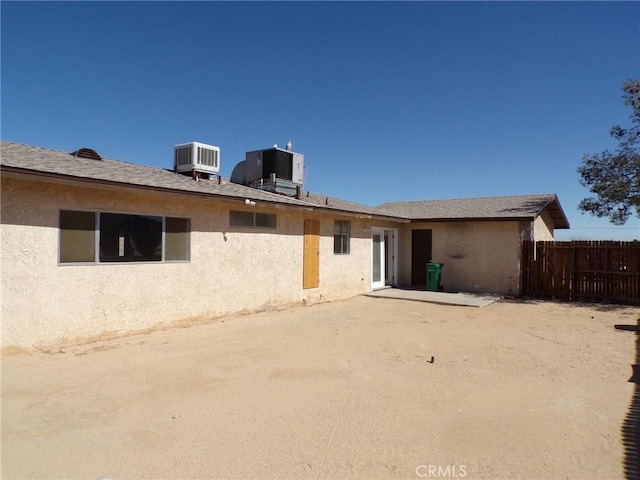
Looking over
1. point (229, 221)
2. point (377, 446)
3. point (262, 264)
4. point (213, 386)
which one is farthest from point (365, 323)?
point (377, 446)

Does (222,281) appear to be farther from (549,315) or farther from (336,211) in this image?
(549,315)

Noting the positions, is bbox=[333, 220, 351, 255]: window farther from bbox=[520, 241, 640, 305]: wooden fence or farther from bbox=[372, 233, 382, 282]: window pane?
bbox=[520, 241, 640, 305]: wooden fence

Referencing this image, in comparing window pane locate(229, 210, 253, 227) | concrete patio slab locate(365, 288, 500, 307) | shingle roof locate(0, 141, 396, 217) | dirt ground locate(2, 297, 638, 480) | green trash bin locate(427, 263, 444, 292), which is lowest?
dirt ground locate(2, 297, 638, 480)

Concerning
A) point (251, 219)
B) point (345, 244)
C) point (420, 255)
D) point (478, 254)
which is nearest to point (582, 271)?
point (478, 254)

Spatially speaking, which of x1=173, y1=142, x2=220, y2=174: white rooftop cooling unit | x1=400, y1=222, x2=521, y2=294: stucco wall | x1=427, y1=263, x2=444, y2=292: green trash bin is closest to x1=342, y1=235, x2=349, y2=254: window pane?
x1=427, y1=263, x2=444, y2=292: green trash bin

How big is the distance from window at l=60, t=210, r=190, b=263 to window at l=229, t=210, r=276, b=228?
1.37m

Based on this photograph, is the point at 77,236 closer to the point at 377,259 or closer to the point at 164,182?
the point at 164,182

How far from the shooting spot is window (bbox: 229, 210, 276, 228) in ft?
32.7

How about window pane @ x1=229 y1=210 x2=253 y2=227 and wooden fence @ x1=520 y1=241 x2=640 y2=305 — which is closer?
window pane @ x1=229 y1=210 x2=253 y2=227

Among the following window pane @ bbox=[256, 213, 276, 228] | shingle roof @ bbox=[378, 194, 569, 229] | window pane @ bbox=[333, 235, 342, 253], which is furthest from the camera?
shingle roof @ bbox=[378, 194, 569, 229]

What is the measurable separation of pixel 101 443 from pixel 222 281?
19.7ft

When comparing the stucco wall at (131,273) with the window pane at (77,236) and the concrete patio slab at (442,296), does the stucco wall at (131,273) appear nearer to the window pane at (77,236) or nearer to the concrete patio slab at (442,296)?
the window pane at (77,236)

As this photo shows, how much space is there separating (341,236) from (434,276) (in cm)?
436

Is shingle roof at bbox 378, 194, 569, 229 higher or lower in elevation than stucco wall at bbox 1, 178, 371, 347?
higher
